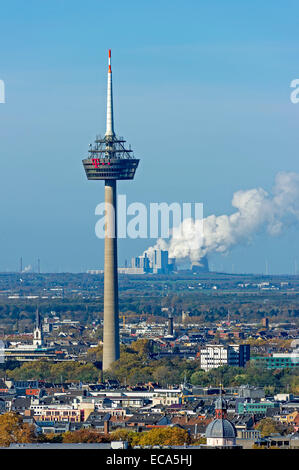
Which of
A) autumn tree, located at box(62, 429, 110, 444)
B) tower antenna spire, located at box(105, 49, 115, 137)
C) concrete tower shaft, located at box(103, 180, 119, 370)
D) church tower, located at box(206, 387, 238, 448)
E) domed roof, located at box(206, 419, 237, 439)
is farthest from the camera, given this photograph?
tower antenna spire, located at box(105, 49, 115, 137)

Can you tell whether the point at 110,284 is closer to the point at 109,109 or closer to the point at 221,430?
the point at 109,109

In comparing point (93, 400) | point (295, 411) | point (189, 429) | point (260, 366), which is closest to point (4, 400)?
point (93, 400)

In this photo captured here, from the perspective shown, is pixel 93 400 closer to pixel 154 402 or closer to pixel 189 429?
pixel 154 402

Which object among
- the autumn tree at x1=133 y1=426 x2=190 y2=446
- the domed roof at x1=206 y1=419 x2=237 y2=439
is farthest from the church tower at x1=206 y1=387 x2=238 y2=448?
the autumn tree at x1=133 y1=426 x2=190 y2=446

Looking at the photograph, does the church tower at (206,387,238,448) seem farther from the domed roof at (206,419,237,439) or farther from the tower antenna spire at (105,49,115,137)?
the tower antenna spire at (105,49,115,137)

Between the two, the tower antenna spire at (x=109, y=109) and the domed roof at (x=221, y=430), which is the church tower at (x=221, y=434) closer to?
the domed roof at (x=221, y=430)

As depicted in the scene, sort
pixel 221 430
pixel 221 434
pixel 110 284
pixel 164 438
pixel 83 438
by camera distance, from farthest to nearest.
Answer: pixel 110 284 < pixel 83 438 < pixel 164 438 < pixel 221 430 < pixel 221 434

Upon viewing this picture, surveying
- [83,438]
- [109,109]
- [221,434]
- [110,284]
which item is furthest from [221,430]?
[109,109]

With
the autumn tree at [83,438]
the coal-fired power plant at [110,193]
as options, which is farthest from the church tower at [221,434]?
the coal-fired power plant at [110,193]

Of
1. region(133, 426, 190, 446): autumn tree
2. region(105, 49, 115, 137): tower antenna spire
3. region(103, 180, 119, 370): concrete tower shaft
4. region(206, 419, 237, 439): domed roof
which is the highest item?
region(105, 49, 115, 137): tower antenna spire
